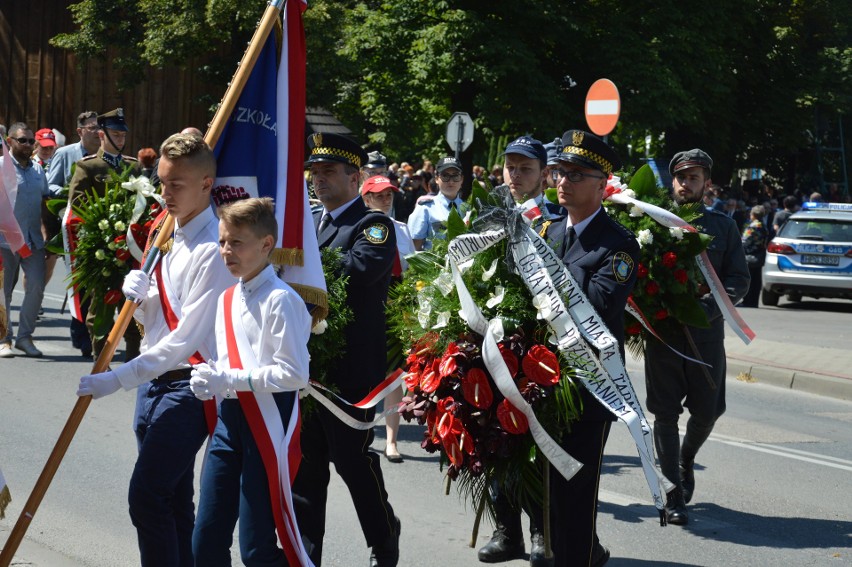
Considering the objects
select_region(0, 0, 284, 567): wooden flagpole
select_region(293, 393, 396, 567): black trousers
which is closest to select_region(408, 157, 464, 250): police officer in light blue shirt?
select_region(293, 393, 396, 567): black trousers

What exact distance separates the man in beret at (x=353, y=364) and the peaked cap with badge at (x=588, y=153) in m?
1.02

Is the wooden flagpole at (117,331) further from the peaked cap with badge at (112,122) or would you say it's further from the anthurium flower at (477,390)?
the peaked cap with badge at (112,122)

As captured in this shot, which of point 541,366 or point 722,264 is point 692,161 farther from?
point 541,366

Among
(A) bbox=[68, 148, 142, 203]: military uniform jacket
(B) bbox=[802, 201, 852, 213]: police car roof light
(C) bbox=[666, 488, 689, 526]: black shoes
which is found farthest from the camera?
(B) bbox=[802, 201, 852, 213]: police car roof light

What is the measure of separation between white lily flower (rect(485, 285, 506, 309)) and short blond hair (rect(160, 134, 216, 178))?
4.18 ft

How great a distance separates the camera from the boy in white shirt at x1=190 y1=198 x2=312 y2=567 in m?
4.19

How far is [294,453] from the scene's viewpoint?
448 centimetres

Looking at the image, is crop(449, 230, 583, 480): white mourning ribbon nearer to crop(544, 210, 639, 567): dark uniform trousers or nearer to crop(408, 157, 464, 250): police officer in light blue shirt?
crop(544, 210, 639, 567): dark uniform trousers

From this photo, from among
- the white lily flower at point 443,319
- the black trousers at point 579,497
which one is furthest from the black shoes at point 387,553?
the white lily flower at point 443,319

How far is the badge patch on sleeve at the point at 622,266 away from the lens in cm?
488

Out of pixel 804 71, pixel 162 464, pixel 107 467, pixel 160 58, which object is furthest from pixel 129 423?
pixel 804 71

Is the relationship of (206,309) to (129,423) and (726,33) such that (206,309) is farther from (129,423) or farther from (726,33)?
(726,33)

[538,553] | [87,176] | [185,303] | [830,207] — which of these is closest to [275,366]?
[185,303]

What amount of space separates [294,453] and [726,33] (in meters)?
29.5
